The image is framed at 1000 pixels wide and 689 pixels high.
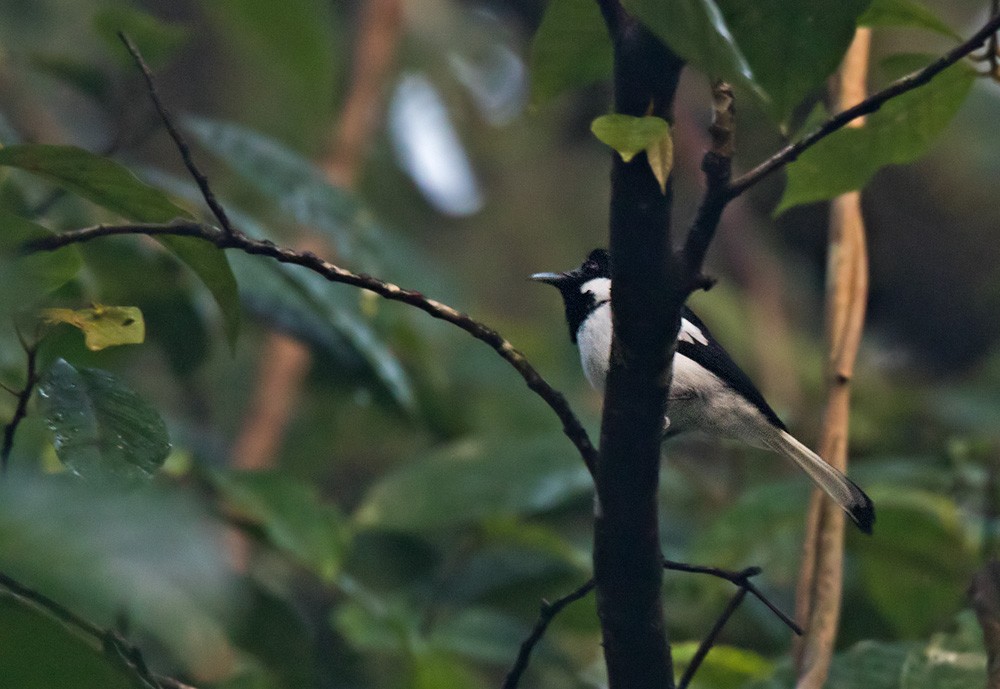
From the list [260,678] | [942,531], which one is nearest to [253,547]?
[260,678]

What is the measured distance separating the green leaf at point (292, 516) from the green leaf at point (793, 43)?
1823mm

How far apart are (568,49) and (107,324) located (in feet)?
2.60

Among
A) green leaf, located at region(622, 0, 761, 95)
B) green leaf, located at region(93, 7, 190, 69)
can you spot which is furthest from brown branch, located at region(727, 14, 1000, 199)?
green leaf, located at region(93, 7, 190, 69)

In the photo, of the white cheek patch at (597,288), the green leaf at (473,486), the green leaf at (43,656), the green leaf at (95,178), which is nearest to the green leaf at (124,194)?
the green leaf at (95,178)

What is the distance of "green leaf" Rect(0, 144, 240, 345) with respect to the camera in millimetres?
1501

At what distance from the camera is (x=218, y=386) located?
516 cm

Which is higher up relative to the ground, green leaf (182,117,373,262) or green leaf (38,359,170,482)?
green leaf (182,117,373,262)

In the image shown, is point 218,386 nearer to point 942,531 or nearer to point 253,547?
point 253,547

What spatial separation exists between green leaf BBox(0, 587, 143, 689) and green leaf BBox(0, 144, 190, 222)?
68 cm

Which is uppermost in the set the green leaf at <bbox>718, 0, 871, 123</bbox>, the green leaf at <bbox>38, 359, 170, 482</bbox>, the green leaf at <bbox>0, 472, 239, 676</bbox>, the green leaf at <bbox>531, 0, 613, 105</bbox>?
the green leaf at <bbox>531, 0, 613, 105</bbox>

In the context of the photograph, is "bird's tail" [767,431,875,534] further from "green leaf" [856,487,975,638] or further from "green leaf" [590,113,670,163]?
"green leaf" [590,113,670,163]

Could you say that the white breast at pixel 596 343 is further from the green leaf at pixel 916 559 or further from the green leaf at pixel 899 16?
the green leaf at pixel 899 16

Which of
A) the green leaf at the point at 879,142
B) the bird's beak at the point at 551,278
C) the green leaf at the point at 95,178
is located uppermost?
the bird's beak at the point at 551,278

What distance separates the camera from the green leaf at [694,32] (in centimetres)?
107
